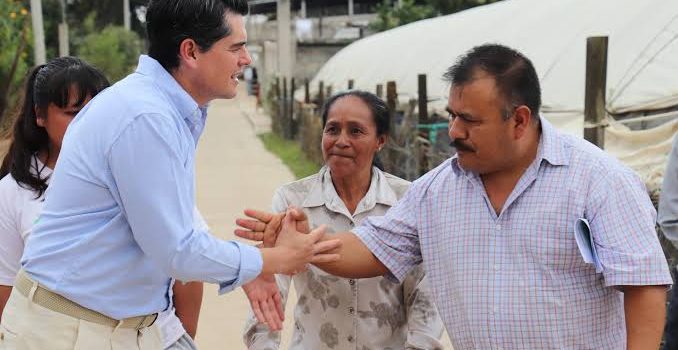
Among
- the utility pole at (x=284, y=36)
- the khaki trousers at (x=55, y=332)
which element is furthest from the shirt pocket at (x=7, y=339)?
the utility pole at (x=284, y=36)

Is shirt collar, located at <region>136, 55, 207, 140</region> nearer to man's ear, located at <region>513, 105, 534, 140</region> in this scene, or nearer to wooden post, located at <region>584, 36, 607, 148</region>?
man's ear, located at <region>513, 105, 534, 140</region>

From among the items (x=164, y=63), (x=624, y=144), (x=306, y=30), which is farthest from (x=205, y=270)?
(x=306, y=30)

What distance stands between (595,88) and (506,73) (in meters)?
2.82

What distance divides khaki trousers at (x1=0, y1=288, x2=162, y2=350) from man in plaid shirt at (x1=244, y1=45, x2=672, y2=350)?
2.75ft

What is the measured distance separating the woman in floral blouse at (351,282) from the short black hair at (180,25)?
0.82m

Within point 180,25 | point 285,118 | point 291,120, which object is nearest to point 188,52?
point 180,25

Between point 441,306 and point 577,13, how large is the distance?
9.44m

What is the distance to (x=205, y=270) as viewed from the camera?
2.20 metres

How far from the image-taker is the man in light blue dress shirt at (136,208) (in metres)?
2.11

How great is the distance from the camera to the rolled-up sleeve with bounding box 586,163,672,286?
88.4 inches

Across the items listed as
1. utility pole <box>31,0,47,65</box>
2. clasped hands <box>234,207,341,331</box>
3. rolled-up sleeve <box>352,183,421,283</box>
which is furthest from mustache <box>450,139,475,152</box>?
utility pole <box>31,0,47,65</box>

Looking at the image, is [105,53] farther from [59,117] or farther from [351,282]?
[351,282]

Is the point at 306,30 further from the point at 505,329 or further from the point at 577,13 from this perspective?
the point at 505,329

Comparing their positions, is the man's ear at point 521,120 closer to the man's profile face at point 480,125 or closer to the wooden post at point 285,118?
the man's profile face at point 480,125
